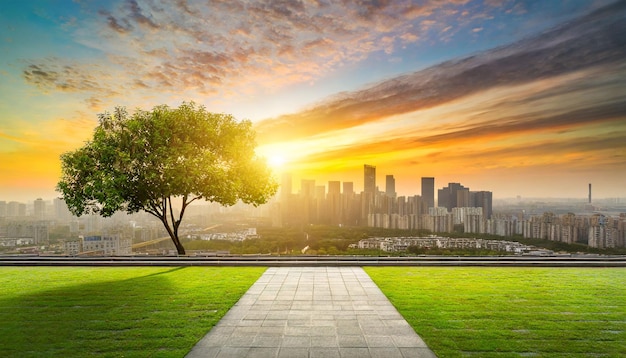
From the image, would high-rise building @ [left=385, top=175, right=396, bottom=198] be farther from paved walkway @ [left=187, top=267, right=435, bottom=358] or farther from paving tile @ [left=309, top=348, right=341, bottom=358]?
paving tile @ [left=309, top=348, right=341, bottom=358]

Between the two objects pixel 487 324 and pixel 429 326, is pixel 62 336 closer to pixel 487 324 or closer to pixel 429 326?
pixel 429 326

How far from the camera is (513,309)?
34.9 ft

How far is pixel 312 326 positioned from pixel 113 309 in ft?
19.5

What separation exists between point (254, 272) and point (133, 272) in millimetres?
5592

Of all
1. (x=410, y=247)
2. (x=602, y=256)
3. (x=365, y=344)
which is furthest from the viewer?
(x=410, y=247)

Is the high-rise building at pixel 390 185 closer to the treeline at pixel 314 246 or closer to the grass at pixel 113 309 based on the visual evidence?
the treeline at pixel 314 246

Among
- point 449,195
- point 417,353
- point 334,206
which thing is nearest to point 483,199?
point 449,195

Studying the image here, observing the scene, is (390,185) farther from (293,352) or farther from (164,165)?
(293,352)

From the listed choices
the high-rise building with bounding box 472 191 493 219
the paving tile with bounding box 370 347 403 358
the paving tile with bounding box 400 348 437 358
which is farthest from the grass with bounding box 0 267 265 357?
the high-rise building with bounding box 472 191 493 219

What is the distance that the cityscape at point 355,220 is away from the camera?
22734 millimetres

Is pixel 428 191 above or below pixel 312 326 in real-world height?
above

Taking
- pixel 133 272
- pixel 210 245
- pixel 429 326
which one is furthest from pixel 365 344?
pixel 210 245

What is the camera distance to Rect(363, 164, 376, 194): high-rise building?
164ft

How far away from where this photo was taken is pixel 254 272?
55.1ft
